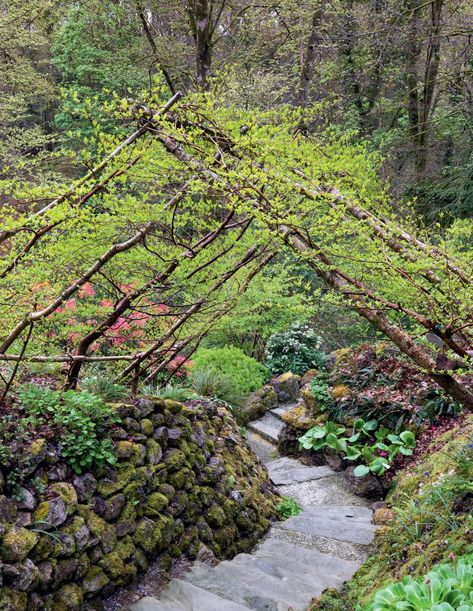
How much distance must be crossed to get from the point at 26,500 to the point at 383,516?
9.82 feet

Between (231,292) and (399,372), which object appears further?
(399,372)

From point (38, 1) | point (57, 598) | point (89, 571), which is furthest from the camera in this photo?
point (38, 1)

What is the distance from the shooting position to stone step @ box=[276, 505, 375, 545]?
394 cm

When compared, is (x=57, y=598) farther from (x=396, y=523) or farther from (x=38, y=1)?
(x=38, y=1)

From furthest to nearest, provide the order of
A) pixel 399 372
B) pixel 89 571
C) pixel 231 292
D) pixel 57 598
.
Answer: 1. pixel 399 372
2. pixel 231 292
3. pixel 89 571
4. pixel 57 598

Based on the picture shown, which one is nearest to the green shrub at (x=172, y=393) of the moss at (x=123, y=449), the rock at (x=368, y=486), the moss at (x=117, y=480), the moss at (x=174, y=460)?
the moss at (x=174, y=460)

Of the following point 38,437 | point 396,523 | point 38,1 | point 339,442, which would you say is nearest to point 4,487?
point 38,437

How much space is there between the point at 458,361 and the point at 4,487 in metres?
2.51

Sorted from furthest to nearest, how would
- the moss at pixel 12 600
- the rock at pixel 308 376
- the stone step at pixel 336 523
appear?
the rock at pixel 308 376
the stone step at pixel 336 523
the moss at pixel 12 600

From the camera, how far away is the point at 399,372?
6059mm

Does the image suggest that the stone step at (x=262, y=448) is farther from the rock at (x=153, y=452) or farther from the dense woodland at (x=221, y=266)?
the rock at (x=153, y=452)

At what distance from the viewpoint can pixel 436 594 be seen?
185cm

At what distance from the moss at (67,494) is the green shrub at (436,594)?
170 centimetres

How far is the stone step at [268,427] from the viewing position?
23.4 feet
